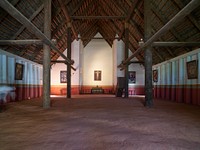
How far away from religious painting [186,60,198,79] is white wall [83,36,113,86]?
1708 cm

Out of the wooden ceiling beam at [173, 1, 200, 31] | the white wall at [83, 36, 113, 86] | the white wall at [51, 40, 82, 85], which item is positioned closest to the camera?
the wooden ceiling beam at [173, 1, 200, 31]

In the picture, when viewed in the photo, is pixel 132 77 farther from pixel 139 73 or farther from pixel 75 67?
pixel 75 67

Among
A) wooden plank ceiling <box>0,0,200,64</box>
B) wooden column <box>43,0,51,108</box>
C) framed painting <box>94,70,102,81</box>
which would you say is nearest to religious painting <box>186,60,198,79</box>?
wooden plank ceiling <box>0,0,200,64</box>

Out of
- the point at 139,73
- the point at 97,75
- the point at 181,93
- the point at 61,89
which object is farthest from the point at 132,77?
the point at 181,93

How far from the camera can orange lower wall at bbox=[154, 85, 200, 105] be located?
39.0ft

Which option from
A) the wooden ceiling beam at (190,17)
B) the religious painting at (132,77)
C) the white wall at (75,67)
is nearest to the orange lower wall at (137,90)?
the religious painting at (132,77)

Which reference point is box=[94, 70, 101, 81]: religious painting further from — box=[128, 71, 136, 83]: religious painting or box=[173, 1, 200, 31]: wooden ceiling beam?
box=[173, 1, 200, 31]: wooden ceiling beam

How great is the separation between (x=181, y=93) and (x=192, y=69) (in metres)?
2.36

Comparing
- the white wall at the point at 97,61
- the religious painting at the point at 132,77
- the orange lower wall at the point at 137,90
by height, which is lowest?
the orange lower wall at the point at 137,90

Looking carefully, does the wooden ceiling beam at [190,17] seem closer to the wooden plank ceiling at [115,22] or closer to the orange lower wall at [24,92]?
the wooden plank ceiling at [115,22]

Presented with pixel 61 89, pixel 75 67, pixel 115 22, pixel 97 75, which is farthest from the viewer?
pixel 97 75

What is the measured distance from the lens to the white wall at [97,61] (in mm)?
28953

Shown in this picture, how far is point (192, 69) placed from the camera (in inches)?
472

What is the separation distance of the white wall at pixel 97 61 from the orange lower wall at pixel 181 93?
1171 cm
